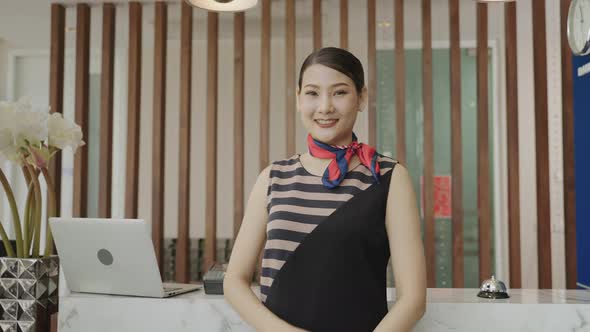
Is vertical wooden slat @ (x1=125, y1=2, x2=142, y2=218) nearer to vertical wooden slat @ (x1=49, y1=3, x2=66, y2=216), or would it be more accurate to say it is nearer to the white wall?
vertical wooden slat @ (x1=49, y1=3, x2=66, y2=216)

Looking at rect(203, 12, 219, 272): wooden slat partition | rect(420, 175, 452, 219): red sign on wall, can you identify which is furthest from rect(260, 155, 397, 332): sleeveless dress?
rect(420, 175, 452, 219): red sign on wall

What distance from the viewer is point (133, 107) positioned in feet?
11.9

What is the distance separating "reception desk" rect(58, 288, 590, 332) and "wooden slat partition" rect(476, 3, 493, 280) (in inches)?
65.2

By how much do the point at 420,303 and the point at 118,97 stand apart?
15.5ft

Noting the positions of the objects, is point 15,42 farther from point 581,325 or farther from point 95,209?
point 581,325

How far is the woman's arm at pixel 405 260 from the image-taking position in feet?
4.14

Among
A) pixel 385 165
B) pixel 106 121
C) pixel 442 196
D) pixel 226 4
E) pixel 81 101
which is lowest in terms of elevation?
pixel 442 196

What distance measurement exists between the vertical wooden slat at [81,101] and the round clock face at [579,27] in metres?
2.84

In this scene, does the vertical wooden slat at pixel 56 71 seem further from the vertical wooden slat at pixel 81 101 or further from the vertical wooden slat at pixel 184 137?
the vertical wooden slat at pixel 184 137

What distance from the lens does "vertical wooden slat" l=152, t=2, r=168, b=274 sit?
3578 mm

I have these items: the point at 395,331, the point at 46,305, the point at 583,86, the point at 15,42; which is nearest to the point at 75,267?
the point at 46,305

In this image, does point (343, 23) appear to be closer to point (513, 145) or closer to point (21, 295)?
point (513, 145)

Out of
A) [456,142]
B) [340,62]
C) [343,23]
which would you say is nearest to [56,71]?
[343,23]

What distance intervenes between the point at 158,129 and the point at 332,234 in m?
2.51
